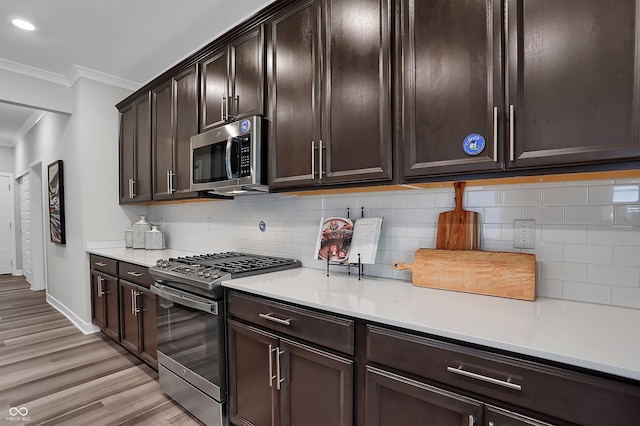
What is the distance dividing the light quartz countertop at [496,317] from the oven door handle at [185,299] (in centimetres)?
20

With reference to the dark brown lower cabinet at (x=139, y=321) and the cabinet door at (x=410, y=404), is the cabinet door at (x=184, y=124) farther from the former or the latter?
the cabinet door at (x=410, y=404)

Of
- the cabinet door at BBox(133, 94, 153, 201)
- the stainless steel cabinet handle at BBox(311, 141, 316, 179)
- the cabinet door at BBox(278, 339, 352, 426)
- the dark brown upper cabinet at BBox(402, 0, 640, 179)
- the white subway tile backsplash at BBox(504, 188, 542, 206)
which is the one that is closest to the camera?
the dark brown upper cabinet at BBox(402, 0, 640, 179)

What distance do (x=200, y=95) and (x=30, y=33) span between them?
155cm

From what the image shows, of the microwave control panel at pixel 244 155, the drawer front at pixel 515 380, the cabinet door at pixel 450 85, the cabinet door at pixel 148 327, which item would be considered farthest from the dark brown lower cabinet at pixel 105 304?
the cabinet door at pixel 450 85

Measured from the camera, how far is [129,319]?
9.21 ft

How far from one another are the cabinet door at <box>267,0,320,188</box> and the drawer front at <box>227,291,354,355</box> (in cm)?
69

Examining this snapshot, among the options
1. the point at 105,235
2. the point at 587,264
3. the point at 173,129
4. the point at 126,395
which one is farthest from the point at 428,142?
the point at 105,235

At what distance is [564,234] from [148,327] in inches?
108

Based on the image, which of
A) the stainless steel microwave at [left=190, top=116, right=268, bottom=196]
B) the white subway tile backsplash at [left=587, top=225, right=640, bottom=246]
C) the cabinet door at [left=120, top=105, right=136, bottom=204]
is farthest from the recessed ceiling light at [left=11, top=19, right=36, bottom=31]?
the white subway tile backsplash at [left=587, top=225, right=640, bottom=246]

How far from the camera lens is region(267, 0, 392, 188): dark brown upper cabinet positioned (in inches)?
61.1

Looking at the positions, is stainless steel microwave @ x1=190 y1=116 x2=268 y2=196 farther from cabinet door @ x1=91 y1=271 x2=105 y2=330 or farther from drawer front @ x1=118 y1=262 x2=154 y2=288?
cabinet door @ x1=91 y1=271 x2=105 y2=330

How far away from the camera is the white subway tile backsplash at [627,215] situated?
1214mm

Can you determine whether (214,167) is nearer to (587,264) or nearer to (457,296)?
(457,296)

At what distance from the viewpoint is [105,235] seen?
3.63 meters
